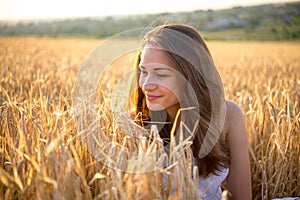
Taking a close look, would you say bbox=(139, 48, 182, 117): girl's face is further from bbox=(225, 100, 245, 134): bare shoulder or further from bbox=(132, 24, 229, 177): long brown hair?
bbox=(225, 100, 245, 134): bare shoulder

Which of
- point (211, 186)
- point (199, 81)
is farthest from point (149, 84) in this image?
point (211, 186)

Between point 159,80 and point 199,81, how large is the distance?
207 mm

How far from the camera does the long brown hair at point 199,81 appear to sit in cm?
188

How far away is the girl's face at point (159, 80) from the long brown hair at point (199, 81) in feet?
0.12

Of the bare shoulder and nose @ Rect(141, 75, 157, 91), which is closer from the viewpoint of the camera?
nose @ Rect(141, 75, 157, 91)

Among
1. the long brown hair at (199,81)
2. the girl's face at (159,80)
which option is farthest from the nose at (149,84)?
the long brown hair at (199,81)

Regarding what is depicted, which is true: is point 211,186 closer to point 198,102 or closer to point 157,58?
point 198,102

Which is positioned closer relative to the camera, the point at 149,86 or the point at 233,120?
the point at 149,86

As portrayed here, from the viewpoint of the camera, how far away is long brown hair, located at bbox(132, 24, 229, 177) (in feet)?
6.17

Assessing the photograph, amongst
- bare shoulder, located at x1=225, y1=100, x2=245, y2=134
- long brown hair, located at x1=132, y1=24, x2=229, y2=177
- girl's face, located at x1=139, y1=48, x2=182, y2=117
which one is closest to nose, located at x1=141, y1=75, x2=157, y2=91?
girl's face, located at x1=139, y1=48, x2=182, y2=117

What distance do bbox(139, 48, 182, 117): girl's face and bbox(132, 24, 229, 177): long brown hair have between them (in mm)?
37

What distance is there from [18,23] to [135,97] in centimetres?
3729

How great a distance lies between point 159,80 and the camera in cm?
186

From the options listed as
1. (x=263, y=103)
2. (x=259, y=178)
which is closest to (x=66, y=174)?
(x=259, y=178)
